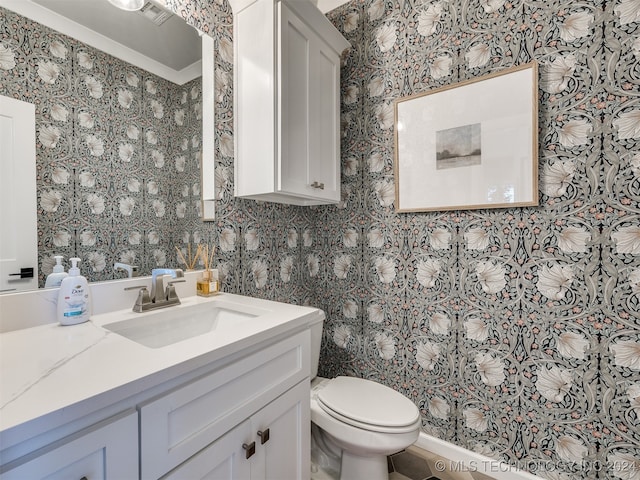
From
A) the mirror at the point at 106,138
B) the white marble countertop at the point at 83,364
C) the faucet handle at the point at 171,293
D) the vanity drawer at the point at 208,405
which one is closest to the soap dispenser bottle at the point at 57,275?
the mirror at the point at 106,138

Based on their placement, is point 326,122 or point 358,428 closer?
point 358,428

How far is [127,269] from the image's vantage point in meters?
1.15

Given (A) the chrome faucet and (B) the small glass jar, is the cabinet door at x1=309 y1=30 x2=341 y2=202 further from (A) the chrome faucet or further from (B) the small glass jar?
(A) the chrome faucet

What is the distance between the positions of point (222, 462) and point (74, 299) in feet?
2.16

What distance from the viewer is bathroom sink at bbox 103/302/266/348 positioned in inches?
40.1

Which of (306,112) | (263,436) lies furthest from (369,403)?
(306,112)

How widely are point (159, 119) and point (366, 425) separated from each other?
149 cm

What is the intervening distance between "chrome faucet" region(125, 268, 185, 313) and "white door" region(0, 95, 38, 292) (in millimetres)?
296

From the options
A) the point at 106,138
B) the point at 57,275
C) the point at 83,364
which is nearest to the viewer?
the point at 83,364

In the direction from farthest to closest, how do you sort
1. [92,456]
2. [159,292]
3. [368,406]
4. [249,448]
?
[368,406]
[159,292]
[249,448]
[92,456]

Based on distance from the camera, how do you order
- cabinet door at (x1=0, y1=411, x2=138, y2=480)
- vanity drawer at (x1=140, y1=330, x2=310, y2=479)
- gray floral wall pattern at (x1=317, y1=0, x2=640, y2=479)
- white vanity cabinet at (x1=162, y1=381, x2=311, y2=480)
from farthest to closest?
gray floral wall pattern at (x1=317, y1=0, x2=640, y2=479) → white vanity cabinet at (x1=162, y1=381, x2=311, y2=480) → vanity drawer at (x1=140, y1=330, x2=310, y2=479) → cabinet door at (x1=0, y1=411, x2=138, y2=480)

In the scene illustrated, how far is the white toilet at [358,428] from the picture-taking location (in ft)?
3.84

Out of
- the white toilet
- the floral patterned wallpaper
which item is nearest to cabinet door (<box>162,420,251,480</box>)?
the white toilet

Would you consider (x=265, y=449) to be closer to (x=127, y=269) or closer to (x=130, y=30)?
(x=127, y=269)
